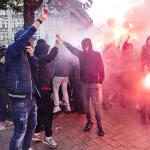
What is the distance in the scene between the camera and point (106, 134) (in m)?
6.44

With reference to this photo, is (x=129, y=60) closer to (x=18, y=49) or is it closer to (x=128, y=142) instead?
(x=128, y=142)

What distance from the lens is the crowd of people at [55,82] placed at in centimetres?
447

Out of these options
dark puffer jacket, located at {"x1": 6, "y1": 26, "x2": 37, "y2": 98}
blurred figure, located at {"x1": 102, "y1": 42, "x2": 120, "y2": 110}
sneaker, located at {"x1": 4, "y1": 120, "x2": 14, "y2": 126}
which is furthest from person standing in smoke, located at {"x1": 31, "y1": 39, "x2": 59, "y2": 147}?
blurred figure, located at {"x1": 102, "y1": 42, "x2": 120, "y2": 110}

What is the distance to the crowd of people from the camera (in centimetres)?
447

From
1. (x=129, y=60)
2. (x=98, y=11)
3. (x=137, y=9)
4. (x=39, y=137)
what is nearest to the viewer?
(x=39, y=137)

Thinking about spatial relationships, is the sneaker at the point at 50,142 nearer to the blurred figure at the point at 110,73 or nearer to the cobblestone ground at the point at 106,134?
the cobblestone ground at the point at 106,134

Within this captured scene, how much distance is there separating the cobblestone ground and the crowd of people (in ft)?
0.70

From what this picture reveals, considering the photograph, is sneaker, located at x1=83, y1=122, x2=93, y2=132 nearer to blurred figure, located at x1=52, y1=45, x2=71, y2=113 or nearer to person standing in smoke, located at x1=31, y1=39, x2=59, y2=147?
person standing in smoke, located at x1=31, y1=39, x2=59, y2=147

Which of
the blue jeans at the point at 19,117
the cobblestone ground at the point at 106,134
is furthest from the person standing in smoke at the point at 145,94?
the blue jeans at the point at 19,117

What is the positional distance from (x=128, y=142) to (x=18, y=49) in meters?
3.03

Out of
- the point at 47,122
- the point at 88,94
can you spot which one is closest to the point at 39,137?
the point at 47,122

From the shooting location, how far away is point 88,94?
650 cm

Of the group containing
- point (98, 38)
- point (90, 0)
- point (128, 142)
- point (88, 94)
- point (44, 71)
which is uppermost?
point (90, 0)

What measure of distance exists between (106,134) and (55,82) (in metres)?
2.33
